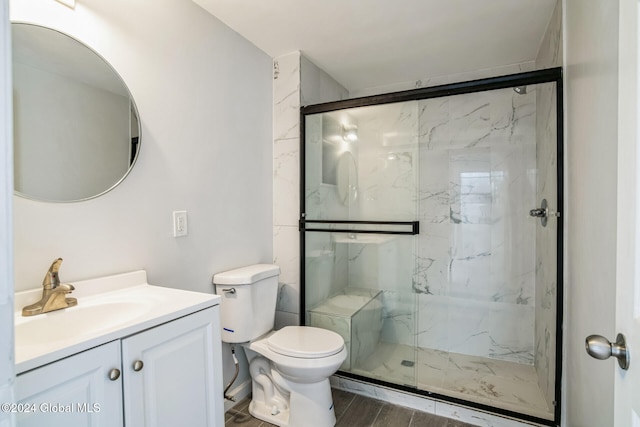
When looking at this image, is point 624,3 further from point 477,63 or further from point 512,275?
point 512,275

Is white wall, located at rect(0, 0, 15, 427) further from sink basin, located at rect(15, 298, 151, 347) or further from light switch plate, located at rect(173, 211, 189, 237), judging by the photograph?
light switch plate, located at rect(173, 211, 189, 237)

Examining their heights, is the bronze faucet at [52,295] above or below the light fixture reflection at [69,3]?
below

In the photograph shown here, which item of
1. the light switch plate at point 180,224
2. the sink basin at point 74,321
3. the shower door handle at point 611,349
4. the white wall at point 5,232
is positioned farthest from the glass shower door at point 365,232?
the white wall at point 5,232

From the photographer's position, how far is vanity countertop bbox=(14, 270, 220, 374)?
813 mm

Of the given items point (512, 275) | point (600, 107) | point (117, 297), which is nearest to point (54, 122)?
point (117, 297)

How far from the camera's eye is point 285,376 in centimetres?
181

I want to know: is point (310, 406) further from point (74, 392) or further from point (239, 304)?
point (74, 392)

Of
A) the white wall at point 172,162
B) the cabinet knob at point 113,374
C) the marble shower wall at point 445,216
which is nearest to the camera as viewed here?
the cabinet knob at point 113,374

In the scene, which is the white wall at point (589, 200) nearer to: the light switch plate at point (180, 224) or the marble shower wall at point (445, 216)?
the marble shower wall at point (445, 216)

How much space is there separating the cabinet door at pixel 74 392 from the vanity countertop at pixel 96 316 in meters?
0.03

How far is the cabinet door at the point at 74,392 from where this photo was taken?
746 millimetres

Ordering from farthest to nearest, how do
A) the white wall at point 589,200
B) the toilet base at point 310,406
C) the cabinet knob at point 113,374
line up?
the toilet base at point 310,406, the white wall at point 589,200, the cabinet knob at point 113,374

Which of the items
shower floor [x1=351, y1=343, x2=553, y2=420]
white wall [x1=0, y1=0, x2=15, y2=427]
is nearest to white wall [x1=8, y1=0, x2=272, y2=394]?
white wall [x1=0, y1=0, x2=15, y2=427]

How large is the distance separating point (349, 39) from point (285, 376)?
2.06 meters
